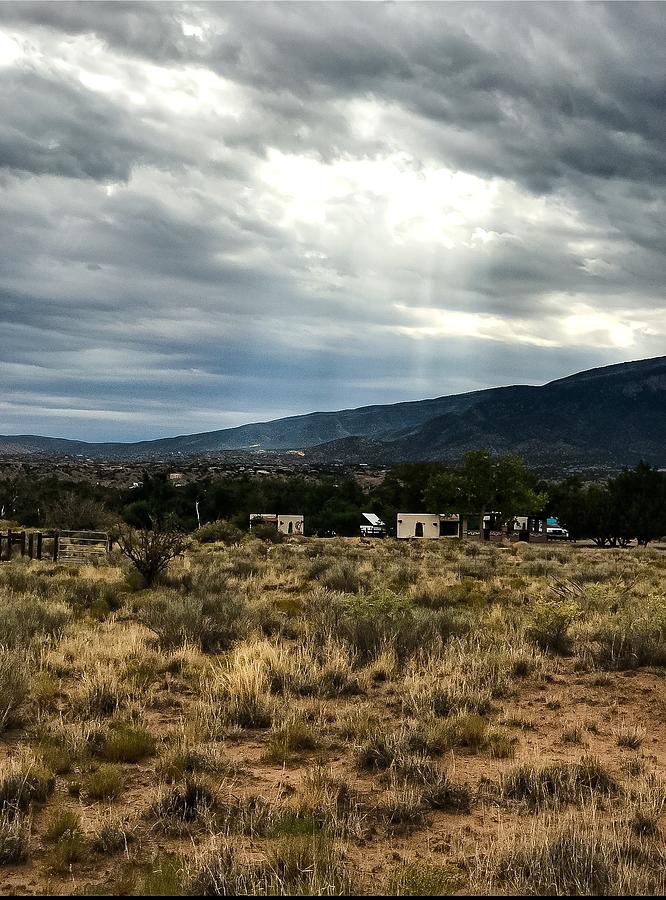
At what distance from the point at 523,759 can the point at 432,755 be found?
880 millimetres

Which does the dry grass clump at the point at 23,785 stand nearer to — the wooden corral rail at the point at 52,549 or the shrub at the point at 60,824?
the shrub at the point at 60,824

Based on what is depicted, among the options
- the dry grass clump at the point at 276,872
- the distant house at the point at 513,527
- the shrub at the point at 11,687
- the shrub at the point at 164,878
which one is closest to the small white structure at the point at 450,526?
the distant house at the point at 513,527

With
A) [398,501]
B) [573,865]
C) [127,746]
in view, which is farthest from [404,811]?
[398,501]

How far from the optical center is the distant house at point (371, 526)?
6464 cm

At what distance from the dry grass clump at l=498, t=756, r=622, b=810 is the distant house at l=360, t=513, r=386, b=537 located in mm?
53841

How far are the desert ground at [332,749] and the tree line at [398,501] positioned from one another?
36.8m

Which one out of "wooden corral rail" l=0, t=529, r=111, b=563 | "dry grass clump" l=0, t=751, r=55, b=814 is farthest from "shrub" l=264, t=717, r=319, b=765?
"wooden corral rail" l=0, t=529, r=111, b=563

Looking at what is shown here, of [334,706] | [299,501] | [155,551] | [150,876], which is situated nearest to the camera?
[150,876]

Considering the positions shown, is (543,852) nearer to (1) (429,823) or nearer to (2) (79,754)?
(1) (429,823)

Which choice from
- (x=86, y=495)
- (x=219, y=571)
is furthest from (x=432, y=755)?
(x=86, y=495)

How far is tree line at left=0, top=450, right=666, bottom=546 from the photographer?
5862 centimetres

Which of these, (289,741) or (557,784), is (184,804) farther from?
(557,784)

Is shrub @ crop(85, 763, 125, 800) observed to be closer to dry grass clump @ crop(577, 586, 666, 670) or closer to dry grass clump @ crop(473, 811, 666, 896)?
dry grass clump @ crop(473, 811, 666, 896)

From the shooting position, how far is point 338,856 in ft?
17.4
